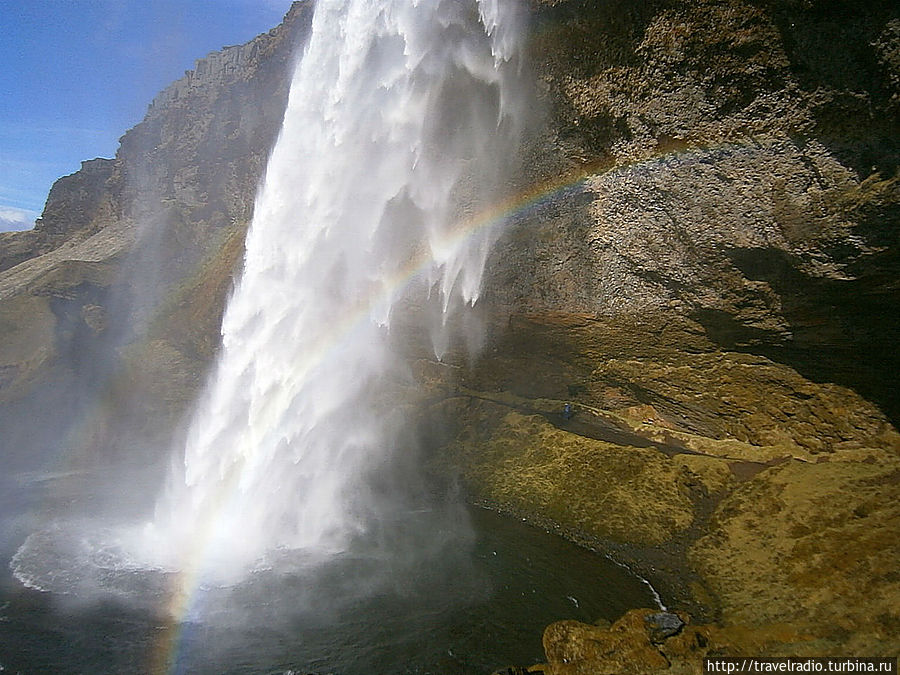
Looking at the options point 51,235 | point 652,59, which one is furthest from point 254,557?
point 51,235

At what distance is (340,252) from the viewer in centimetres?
→ 1708

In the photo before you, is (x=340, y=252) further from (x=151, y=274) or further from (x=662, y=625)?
(x=151, y=274)

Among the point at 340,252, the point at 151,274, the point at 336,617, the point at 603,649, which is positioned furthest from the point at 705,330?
the point at 151,274

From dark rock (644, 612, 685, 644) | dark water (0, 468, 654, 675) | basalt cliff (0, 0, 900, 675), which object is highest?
basalt cliff (0, 0, 900, 675)

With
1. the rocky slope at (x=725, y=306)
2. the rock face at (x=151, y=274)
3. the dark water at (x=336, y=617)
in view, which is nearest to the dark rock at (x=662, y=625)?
the rocky slope at (x=725, y=306)

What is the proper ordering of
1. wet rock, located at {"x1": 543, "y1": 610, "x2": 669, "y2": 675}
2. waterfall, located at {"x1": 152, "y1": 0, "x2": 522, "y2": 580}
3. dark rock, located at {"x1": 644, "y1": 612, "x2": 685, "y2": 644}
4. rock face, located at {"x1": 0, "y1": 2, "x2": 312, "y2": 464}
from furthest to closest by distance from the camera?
rock face, located at {"x1": 0, "y1": 2, "x2": 312, "y2": 464} → waterfall, located at {"x1": 152, "y1": 0, "x2": 522, "y2": 580} → dark rock, located at {"x1": 644, "y1": 612, "x2": 685, "y2": 644} → wet rock, located at {"x1": 543, "y1": 610, "x2": 669, "y2": 675}

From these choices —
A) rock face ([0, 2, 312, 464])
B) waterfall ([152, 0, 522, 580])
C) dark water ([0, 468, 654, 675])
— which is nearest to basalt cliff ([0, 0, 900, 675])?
dark water ([0, 468, 654, 675])

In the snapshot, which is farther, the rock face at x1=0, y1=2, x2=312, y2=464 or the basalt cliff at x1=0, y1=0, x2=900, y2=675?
the rock face at x1=0, y1=2, x2=312, y2=464

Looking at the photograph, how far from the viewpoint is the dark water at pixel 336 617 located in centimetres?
818

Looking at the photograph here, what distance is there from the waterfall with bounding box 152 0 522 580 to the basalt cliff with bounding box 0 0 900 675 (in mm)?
1716

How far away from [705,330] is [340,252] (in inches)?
433

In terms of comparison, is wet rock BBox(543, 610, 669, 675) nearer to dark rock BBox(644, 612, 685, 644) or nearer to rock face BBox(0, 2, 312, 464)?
dark rock BBox(644, 612, 685, 644)

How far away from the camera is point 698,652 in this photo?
25.4 feet

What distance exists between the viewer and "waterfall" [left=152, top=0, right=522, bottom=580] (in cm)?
1348
